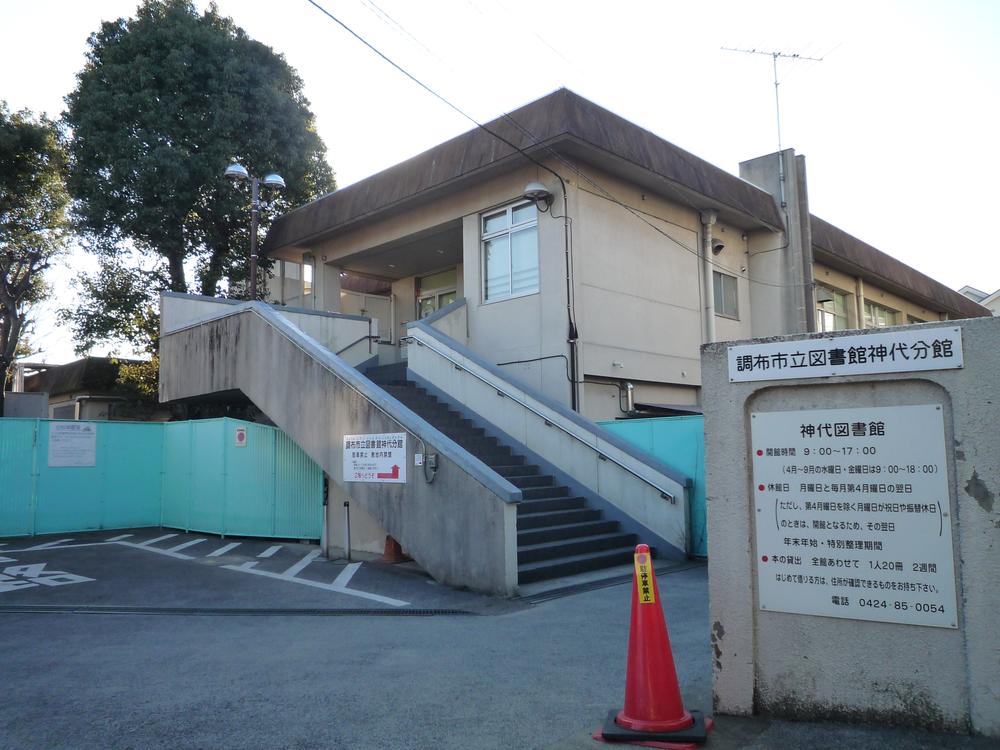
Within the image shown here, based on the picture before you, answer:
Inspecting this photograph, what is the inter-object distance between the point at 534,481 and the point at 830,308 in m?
15.9

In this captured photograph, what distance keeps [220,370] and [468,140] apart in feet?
21.3

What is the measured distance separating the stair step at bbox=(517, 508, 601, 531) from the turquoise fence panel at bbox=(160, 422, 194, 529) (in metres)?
7.98

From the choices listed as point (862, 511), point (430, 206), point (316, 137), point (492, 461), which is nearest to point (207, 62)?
point (316, 137)

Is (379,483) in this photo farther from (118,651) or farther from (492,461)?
(118,651)

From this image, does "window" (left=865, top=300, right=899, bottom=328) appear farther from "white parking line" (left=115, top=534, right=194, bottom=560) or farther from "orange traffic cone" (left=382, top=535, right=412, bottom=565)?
"white parking line" (left=115, top=534, right=194, bottom=560)

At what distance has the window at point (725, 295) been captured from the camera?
707 inches

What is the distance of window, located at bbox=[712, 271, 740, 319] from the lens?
58.9 ft

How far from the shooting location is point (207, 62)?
21.5 metres

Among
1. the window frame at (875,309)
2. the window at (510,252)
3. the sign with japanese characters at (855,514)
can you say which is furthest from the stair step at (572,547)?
the window frame at (875,309)

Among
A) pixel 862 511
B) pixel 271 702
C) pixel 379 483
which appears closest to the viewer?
pixel 862 511

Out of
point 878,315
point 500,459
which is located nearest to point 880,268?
point 878,315

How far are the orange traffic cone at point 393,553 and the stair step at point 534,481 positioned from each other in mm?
1809

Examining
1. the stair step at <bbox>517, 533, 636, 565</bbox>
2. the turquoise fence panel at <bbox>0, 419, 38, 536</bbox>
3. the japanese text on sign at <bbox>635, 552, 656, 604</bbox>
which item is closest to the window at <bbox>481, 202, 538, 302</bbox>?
the stair step at <bbox>517, 533, 636, 565</bbox>

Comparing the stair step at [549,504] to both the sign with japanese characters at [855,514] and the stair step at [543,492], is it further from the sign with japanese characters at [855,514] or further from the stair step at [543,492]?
the sign with japanese characters at [855,514]
